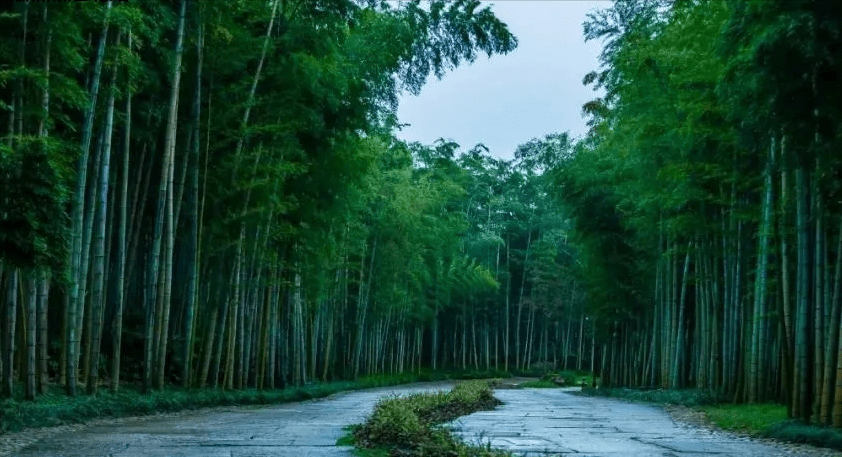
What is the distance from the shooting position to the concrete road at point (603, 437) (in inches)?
266

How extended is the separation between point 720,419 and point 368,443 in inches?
206

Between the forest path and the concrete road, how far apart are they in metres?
1.19

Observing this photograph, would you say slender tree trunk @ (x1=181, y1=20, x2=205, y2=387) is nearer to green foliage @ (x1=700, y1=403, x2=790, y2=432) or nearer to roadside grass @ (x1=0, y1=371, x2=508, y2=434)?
roadside grass @ (x1=0, y1=371, x2=508, y2=434)

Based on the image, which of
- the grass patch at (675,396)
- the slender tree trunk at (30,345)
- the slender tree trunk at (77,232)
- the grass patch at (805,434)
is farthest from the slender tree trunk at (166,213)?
the grass patch at (675,396)

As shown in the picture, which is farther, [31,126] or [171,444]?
[31,126]

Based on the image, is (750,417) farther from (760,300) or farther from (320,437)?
(320,437)

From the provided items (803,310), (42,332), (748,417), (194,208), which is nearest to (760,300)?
(748,417)

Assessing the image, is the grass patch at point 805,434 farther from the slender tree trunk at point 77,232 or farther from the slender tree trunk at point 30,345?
the slender tree trunk at point 30,345

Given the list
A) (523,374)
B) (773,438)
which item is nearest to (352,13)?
(773,438)

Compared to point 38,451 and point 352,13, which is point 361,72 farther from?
point 38,451

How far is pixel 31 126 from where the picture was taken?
8.45 metres

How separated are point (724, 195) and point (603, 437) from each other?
18.8ft

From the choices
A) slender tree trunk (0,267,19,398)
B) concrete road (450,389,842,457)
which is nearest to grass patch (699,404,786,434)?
concrete road (450,389,842,457)

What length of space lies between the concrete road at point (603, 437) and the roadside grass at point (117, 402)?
3.33 m
